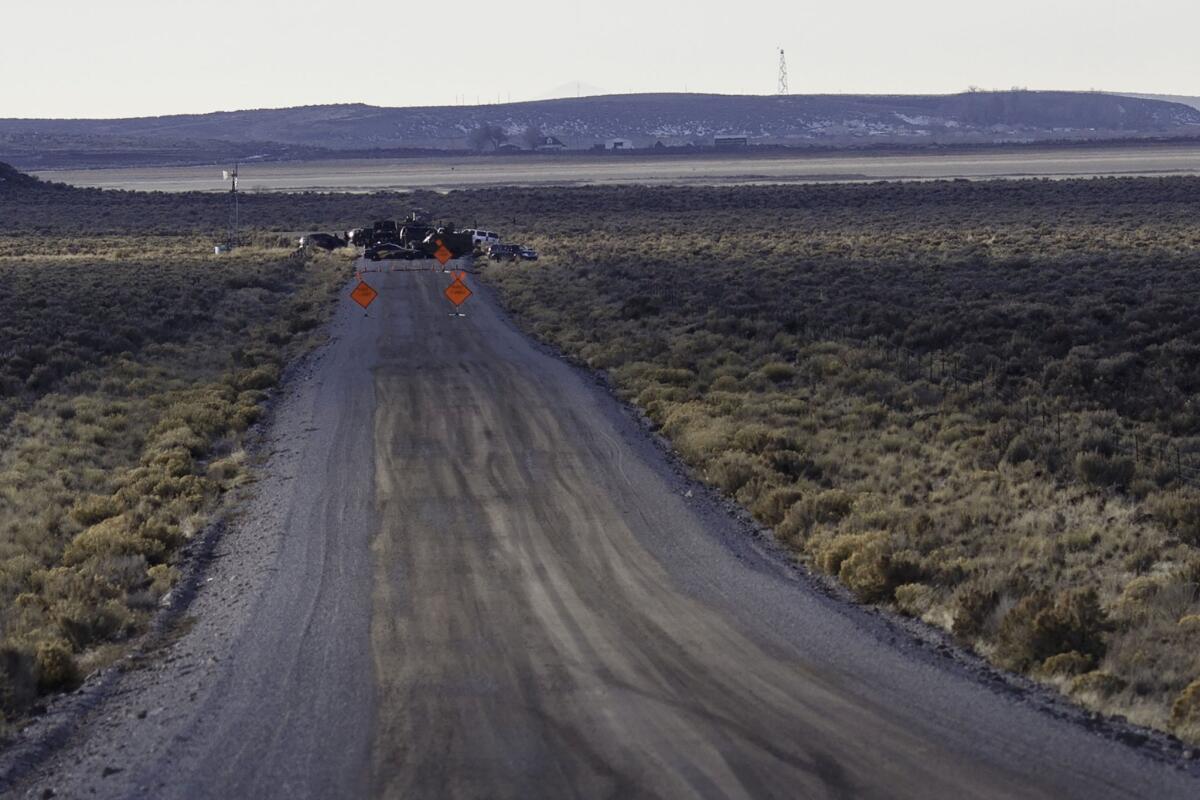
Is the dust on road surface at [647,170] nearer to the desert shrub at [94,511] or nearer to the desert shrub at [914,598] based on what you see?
the desert shrub at [94,511]

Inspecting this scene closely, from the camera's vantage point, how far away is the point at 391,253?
210 feet

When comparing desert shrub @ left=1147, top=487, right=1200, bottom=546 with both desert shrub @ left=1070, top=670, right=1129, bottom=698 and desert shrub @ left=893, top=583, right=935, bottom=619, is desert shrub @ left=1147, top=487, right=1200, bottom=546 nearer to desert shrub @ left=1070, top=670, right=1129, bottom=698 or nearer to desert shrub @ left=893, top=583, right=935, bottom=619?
desert shrub @ left=893, top=583, right=935, bottom=619

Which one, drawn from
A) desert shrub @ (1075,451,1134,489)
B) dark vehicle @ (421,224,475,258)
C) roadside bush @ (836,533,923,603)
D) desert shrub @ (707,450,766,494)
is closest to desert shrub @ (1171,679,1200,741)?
roadside bush @ (836,533,923,603)

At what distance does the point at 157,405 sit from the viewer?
26016 mm

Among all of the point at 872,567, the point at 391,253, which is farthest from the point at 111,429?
the point at 391,253

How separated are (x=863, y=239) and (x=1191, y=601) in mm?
51251

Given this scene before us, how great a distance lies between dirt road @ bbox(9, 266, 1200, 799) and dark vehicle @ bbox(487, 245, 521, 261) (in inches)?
1630

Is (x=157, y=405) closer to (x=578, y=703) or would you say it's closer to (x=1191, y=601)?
(x=578, y=703)

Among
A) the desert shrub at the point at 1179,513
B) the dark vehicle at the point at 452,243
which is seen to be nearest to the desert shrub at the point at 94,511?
the desert shrub at the point at 1179,513

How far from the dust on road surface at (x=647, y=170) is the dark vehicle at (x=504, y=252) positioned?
6688 cm

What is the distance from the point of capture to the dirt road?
9203 millimetres

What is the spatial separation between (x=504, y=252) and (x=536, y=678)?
5066cm

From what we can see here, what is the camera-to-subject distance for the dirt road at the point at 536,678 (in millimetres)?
9203

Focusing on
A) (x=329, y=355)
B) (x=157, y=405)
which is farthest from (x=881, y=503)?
(x=329, y=355)
